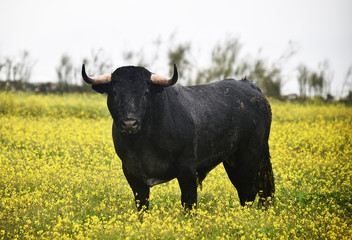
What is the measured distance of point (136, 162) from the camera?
5.61 m

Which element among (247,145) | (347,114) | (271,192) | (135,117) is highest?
(135,117)

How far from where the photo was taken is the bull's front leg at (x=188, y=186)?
557 cm

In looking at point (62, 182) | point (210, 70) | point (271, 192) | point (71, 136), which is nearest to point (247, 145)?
point (271, 192)

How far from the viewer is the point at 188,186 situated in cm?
563

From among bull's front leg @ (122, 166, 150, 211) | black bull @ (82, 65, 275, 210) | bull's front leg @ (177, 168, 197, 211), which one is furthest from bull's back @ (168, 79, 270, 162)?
bull's front leg @ (122, 166, 150, 211)

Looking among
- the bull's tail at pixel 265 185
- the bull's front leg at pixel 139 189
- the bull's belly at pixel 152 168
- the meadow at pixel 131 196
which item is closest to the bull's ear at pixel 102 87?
the bull's belly at pixel 152 168

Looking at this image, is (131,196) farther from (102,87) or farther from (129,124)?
(129,124)

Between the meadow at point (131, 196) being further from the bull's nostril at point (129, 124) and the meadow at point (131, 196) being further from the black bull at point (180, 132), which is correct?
the bull's nostril at point (129, 124)

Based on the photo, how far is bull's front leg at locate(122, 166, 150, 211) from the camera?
234 inches

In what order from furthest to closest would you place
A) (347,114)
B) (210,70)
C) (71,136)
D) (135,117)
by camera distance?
(210,70), (347,114), (71,136), (135,117)

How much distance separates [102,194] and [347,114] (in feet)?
56.4

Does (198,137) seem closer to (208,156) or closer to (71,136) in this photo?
(208,156)

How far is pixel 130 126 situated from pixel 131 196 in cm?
Result: 262

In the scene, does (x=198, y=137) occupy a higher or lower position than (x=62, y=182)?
higher
